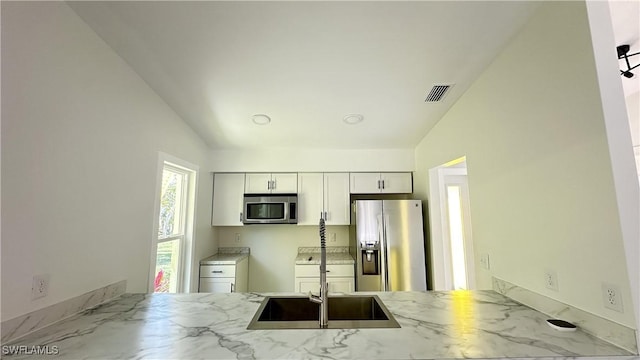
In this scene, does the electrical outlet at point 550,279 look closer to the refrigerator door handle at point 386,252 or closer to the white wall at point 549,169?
the white wall at point 549,169

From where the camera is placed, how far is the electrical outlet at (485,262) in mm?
1784

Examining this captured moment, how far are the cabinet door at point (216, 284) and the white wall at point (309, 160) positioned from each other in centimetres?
139

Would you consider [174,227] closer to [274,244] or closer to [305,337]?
Answer: [274,244]

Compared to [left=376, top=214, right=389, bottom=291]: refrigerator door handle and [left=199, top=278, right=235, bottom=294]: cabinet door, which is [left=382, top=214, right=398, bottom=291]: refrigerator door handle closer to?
[left=376, top=214, right=389, bottom=291]: refrigerator door handle

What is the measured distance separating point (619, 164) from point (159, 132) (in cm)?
275

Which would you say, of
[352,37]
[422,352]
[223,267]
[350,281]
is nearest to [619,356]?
[422,352]

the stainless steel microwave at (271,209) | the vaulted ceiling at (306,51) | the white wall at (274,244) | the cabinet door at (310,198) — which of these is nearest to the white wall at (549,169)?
the vaulted ceiling at (306,51)

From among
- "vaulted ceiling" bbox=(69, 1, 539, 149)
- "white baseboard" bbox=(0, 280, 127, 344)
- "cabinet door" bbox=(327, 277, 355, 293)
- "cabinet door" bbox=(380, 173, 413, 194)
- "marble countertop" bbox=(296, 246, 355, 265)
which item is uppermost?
"vaulted ceiling" bbox=(69, 1, 539, 149)

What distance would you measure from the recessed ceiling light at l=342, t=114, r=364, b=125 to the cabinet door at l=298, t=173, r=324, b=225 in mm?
1133

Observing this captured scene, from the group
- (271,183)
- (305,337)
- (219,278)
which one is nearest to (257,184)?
(271,183)

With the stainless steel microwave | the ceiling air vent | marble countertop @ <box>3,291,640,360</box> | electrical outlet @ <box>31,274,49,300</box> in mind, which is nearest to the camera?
marble countertop @ <box>3,291,640,360</box>

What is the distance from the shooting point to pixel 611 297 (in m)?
0.99

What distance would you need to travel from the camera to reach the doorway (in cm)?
296

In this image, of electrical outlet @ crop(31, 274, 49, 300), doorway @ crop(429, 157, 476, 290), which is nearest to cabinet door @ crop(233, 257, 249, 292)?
electrical outlet @ crop(31, 274, 49, 300)
